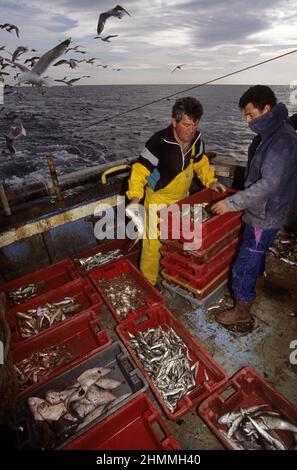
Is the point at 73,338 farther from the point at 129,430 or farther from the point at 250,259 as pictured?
the point at 250,259

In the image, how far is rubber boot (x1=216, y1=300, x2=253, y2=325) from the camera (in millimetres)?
3604

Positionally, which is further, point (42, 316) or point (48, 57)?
point (48, 57)

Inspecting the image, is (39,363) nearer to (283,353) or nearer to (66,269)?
(66,269)

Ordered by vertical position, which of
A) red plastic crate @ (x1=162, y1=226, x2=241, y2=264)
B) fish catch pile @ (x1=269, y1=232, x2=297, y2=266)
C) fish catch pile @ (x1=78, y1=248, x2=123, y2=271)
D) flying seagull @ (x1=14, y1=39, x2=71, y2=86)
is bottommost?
fish catch pile @ (x1=78, y1=248, x2=123, y2=271)

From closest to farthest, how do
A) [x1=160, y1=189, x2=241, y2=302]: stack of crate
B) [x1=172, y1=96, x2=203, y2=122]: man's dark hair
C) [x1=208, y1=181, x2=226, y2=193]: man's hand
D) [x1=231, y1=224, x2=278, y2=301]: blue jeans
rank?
[x1=231, y1=224, x2=278, y2=301]: blue jeans
[x1=160, y1=189, x2=241, y2=302]: stack of crate
[x1=172, y1=96, x2=203, y2=122]: man's dark hair
[x1=208, y1=181, x2=226, y2=193]: man's hand

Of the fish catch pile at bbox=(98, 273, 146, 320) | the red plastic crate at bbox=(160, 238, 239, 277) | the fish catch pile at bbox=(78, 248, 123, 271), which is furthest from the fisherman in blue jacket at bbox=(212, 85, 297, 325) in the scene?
the fish catch pile at bbox=(78, 248, 123, 271)

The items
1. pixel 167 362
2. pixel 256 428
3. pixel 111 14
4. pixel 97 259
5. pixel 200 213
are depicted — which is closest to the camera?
pixel 256 428

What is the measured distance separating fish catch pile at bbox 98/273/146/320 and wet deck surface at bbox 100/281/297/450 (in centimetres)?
21

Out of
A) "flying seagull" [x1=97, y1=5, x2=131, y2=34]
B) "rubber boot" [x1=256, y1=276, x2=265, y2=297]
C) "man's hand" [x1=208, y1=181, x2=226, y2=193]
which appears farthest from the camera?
"flying seagull" [x1=97, y1=5, x2=131, y2=34]

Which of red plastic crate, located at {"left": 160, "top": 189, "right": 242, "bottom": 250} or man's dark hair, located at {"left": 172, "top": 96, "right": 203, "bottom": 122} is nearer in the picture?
red plastic crate, located at {"left": 160, "top": 189, "right": 242, "bottom": 250}

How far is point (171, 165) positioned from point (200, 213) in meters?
0.89

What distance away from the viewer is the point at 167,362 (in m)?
3.15

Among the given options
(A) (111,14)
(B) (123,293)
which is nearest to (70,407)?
(B) (123,293)

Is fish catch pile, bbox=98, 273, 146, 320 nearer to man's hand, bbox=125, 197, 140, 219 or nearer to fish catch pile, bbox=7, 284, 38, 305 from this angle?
fish catch pile, bbox=7, 284, 38, 305
